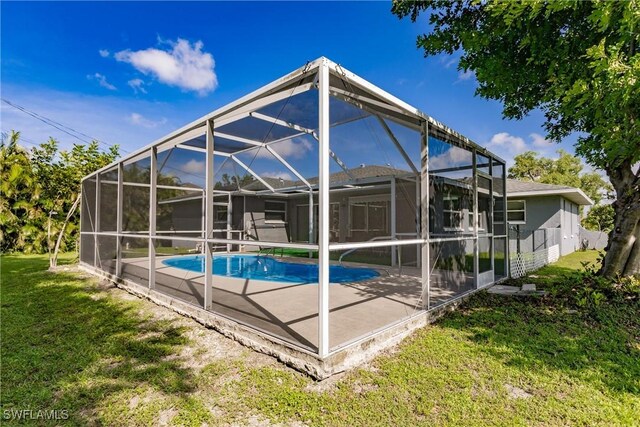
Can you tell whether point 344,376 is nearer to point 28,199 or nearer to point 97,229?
point 97,229

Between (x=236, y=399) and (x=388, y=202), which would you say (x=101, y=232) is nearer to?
(x=236, y=399)

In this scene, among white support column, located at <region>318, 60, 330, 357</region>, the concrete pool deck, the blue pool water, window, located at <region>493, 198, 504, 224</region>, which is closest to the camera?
white support column, located at <region>318, 60, 330, 357</region>

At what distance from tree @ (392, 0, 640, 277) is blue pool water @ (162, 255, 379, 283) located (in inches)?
196

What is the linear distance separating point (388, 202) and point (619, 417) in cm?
859

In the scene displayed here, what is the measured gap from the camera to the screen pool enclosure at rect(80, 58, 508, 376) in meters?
3.59

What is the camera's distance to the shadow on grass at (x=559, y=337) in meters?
3.26

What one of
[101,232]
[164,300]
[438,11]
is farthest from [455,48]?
[101,232]

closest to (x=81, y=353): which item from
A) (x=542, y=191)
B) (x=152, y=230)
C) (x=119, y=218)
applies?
(x=152, y=230)

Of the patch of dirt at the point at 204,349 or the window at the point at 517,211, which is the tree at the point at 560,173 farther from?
the patch of dirt at the point at 204,349

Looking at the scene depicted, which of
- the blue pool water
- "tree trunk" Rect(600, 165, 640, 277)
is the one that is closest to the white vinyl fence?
"tree trunk" Rect(600, 165, 640, 277)

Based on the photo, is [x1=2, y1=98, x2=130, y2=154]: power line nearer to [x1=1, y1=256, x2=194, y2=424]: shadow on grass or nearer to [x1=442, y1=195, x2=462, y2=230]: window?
[x1=1, y1=256, x2=194, y2=424]: shadow on grass

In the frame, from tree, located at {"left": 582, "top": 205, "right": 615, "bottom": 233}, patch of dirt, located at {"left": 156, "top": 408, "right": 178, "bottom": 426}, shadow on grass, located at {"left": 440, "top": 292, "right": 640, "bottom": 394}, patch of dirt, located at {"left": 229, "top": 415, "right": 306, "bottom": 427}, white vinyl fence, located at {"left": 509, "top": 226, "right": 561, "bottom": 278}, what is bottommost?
patch of dirt, located at {"left": 156, "top": 408, "right": 178, "bottom": 426}

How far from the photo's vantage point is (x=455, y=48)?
6199mm

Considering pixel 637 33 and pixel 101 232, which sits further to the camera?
pixel 101 232
